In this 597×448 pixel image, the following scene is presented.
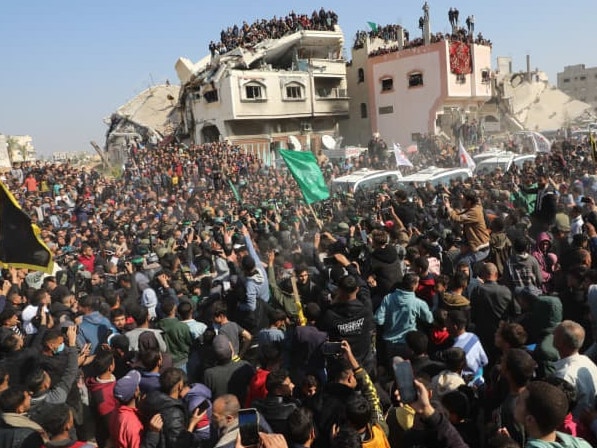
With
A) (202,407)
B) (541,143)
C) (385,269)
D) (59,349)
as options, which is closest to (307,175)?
(385,269)

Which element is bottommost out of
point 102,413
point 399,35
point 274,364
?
point 102,413

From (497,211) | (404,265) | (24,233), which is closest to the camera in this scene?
(24,233)

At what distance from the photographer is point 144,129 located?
38.6 metres

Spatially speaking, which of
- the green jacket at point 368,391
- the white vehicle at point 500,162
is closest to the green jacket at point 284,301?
the green jacket at point 368,391

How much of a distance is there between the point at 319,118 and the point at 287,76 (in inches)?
201

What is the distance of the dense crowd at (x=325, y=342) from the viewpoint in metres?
3.11

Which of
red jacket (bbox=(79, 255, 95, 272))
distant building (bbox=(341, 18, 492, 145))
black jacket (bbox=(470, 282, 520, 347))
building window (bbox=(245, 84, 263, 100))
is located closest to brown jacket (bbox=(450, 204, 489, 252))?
black jacket (bbox=(470, 282, 520, 347))

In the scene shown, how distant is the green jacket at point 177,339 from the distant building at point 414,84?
33.0 m

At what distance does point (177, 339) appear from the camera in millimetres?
4953

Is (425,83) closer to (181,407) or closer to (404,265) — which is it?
(404,265)

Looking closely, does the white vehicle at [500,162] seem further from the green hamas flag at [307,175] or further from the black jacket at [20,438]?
the black jacket at [20,438]

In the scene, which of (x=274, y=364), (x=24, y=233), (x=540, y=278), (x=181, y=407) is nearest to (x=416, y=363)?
(x=274, y=364)

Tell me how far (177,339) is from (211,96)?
1207 inches

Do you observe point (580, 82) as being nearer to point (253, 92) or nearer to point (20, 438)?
point (253, 92)
